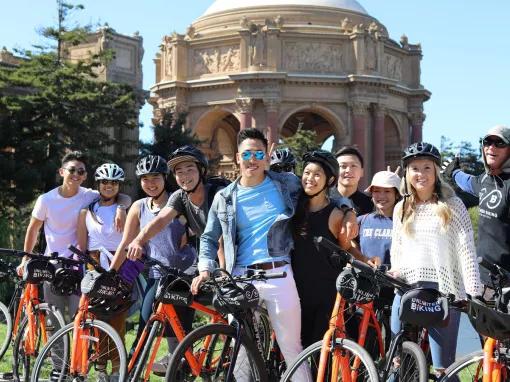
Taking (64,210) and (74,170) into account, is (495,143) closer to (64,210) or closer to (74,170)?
(74,170)

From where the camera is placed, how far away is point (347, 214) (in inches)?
235

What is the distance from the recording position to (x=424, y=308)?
5.12 meters

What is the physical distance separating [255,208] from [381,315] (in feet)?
4.41

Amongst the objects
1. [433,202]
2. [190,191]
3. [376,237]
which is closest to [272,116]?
[376,237]

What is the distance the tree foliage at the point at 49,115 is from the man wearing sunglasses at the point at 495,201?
2258 centimetres

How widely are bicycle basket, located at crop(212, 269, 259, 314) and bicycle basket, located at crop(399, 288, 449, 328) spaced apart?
0.98 metres

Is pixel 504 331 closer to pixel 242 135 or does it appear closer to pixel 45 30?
pixel 242 135

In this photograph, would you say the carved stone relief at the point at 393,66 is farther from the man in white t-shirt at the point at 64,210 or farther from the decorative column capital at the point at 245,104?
the man in white t-shirt at the point at 64,210

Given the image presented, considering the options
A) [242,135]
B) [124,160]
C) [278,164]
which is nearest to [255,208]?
[242,135]

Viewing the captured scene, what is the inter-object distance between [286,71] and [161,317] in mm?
51624

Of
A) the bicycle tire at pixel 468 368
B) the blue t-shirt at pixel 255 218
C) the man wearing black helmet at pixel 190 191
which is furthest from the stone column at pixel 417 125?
the bicycle tire at pixel 468 368

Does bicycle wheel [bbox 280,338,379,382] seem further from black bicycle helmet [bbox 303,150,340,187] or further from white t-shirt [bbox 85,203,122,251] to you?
white t-shirt [bbox 85,203,122,251]

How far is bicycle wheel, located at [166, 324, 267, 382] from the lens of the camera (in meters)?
5.45

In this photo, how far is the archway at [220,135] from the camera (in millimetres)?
59906
